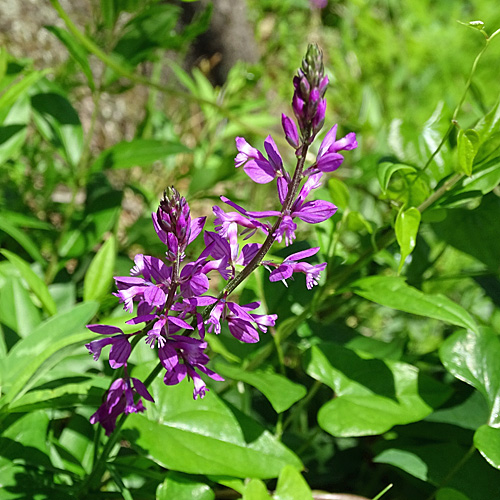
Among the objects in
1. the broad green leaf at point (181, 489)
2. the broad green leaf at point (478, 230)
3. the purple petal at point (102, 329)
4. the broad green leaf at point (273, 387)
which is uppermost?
the broad green leaf at point (478, 230)

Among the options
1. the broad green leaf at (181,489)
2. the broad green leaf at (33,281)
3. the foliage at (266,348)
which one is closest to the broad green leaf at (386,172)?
the foliage at (266,348)

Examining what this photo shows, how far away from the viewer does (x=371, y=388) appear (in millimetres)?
1126

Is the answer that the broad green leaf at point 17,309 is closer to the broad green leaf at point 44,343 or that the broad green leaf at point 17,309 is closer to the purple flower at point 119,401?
the broad green leaf at point 44,343

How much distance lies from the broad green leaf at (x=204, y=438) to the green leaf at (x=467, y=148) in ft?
1.80

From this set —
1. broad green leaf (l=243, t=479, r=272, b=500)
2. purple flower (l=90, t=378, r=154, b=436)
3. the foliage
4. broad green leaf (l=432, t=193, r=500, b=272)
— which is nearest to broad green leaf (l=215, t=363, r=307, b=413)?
the foliage

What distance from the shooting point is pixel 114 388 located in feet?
2.49

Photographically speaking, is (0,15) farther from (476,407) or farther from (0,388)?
(476,407)

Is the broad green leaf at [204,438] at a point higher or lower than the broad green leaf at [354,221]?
lower

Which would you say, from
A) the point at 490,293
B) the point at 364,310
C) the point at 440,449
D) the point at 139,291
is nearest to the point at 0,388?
the point at 139,291

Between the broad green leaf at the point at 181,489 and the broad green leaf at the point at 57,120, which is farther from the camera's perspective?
the broad green leaf at the point at 57,120

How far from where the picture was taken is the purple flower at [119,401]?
2.44 ft

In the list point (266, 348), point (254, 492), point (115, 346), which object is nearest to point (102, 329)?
point (115, 346)

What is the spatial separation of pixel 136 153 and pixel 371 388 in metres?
0.82

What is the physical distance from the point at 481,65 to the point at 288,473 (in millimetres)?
3308
